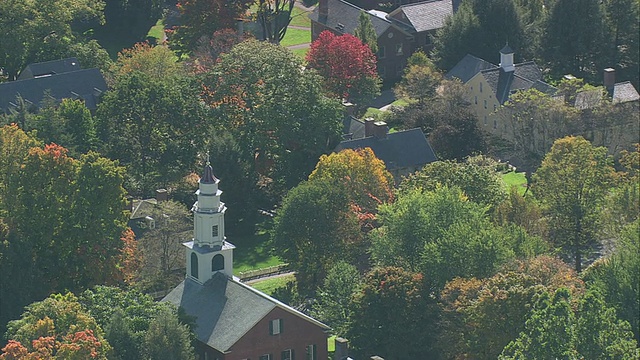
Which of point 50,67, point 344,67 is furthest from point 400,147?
point 50,67

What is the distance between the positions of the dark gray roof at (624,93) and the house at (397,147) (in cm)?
1745

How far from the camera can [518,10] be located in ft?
546

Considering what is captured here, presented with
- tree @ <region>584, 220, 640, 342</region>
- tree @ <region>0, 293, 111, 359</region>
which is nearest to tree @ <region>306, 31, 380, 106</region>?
tree @ <region>584, 220, 640, 342</region>

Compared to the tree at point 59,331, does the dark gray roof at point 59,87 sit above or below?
above

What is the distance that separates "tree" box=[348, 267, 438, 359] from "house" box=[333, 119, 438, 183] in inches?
1154

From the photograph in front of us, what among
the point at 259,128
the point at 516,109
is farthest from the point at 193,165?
A: the point at 516,109

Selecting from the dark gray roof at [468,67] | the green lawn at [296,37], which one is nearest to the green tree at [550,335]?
the dark gray roof at [468,67]

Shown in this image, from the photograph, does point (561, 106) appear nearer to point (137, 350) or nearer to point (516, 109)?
point (516, 109)

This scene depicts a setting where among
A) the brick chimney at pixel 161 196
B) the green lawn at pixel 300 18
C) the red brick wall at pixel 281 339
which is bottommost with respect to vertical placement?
the red brick wall at pixel 281 339

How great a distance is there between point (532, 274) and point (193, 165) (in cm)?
3653

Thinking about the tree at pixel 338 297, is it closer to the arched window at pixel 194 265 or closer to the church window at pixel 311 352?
the church window at pixel 311 352

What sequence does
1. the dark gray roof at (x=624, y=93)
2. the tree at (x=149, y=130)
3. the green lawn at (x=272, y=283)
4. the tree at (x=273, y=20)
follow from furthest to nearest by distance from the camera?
the tree at (x=273, y=20) → the dark gray roof at (x=624, y=93) → the tree at (x=149, y=130) → the green lawn at (x=272, y=283)

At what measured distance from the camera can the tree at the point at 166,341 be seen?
343ft

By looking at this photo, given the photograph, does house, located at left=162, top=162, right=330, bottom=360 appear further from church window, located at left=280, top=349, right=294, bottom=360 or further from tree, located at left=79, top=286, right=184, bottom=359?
tree, located at left=79, top=286, right=184, bottom=359
